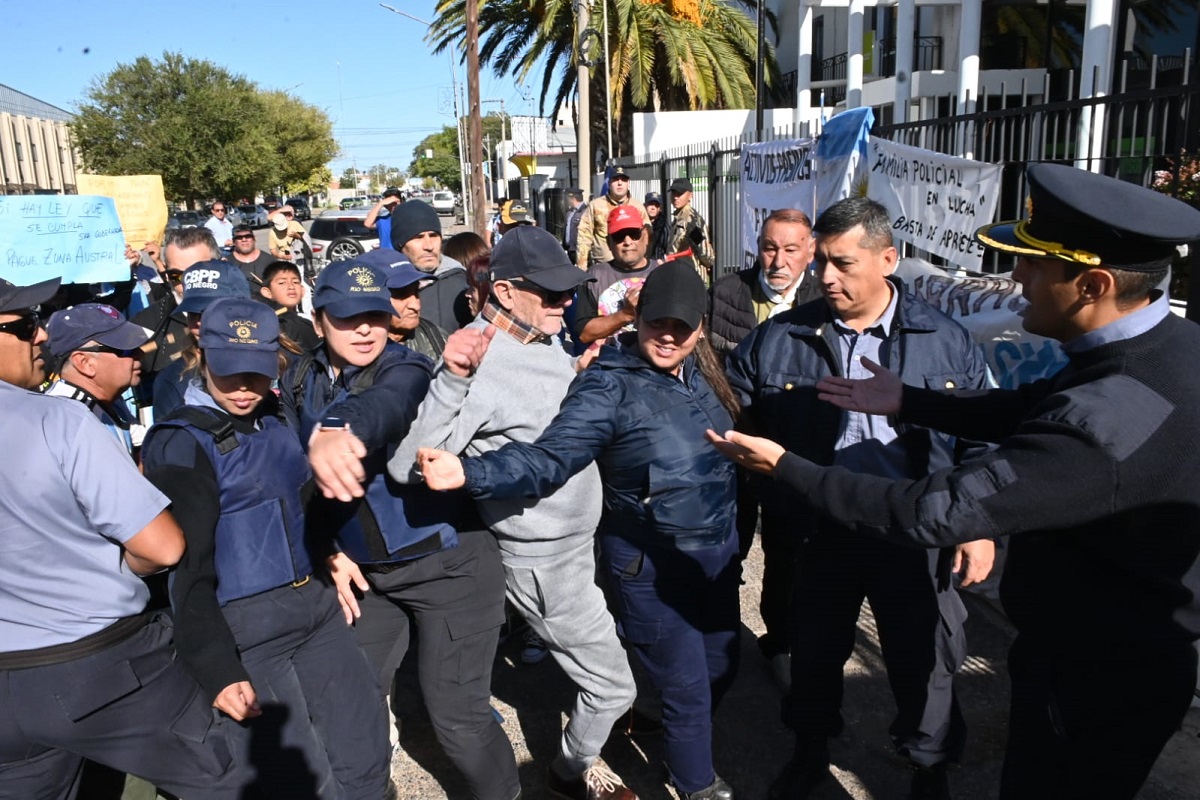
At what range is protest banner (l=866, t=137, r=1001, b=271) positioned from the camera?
498 cm

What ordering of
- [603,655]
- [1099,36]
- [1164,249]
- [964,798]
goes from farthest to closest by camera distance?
[1099,36] < [964,798] < [603,655] < [1164,249]

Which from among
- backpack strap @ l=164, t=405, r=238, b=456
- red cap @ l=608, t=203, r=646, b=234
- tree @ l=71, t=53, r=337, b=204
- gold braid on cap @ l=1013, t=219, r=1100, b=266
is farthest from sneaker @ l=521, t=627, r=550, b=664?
tree @ l=71, t=53, r=337, b=204

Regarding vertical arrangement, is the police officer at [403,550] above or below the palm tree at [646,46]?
below

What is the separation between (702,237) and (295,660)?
260 inches

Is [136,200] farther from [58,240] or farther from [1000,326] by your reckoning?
[1000,326]

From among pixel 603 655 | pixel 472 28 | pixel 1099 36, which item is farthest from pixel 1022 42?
pixel 603 655

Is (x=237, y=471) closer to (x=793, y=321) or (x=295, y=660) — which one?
(x=295, y=660)

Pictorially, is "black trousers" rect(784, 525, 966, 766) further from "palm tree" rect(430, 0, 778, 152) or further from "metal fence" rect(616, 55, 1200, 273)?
"palm tree" rect(430, 0, 778, 152)

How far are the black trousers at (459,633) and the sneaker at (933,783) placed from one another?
4.66 feet

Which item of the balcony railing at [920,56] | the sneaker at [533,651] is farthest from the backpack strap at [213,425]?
the balcony railing at [920,56]

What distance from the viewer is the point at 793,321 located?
3.19 meters

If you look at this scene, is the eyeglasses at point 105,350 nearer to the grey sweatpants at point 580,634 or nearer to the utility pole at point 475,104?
the grey sweatpants at point 580,634

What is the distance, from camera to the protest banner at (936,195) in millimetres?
4977

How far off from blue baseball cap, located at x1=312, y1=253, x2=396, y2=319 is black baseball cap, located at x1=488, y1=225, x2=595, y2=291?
353 mm
